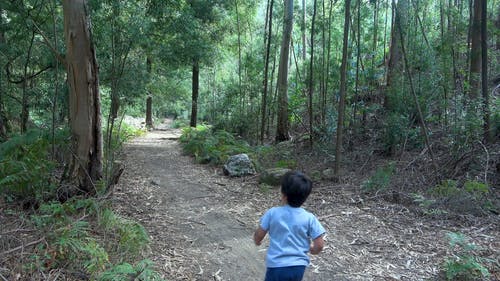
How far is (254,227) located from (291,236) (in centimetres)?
324

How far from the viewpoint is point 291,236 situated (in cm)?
255

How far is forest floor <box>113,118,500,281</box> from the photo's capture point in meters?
4.29

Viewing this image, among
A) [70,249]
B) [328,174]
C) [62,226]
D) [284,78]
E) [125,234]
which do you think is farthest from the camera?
[284,78]

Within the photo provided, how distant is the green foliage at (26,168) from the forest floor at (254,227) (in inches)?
48.0

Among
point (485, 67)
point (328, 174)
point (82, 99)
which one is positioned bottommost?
point (328, 174)

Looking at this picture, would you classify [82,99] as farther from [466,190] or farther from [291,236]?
[466,190]

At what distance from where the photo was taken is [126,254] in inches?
166

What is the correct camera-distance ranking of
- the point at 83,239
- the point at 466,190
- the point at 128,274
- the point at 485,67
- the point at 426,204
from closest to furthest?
1. the point at 128,274
2. the point at 83,239
3. the point at 426,204
4. the point at 466,190
5. the point at 485,67

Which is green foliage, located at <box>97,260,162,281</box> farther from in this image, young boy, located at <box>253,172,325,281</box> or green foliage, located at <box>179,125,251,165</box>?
green foliage, located at <box>179,125,251,165</box>

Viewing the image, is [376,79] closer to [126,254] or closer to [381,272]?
[381,272]

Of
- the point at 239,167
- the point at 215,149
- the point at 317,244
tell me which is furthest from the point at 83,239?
the point at 215,149

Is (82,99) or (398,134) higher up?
(82,99)

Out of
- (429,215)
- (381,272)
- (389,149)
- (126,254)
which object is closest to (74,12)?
(126,254)

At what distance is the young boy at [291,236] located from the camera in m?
2.54
